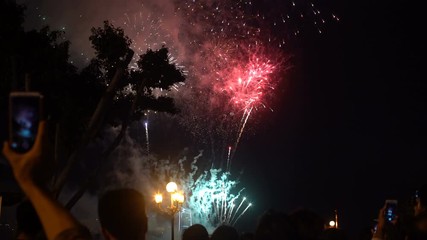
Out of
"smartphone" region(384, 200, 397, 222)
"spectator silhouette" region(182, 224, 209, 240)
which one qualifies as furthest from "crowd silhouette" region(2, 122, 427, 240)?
"smartphone" region(384, 200, 397, 222)

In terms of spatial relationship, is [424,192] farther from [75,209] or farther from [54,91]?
[75,209]

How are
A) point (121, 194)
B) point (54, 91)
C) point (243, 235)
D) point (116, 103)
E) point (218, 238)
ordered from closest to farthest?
1. point (121, 194)
2. point (218, 238)
3. point (243, 235)
4. point (54, 91)
5. point (116, 103)

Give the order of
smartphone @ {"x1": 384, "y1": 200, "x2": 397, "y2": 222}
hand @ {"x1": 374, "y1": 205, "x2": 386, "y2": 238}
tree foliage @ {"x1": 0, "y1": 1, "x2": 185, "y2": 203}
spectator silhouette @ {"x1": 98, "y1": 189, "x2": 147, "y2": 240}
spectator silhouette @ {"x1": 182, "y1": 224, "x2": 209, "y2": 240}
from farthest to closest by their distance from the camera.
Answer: tree foliage @ {"x1": 0, "y1": 1, "x2": 185, "y2": 203}, smartphone @ {"x1": 384, "y1": 200, "x2": 397, "y2": 222}, hand @ {"x1": 374, "y1": 205, "x2": 386, "y2": 238}, spectator silhouette @ {"x1": 182, "y1": 224, "x2": 209, "y2": 240}, spectator silhouette @ {"x1": 98, "y1": 189, "x2": 147, "y2": 240}

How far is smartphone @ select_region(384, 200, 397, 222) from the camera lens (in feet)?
18.3

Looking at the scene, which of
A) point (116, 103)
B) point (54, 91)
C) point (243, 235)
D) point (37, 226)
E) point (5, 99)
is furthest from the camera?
point (116, 103)

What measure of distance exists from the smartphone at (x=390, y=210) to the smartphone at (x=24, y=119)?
4.20 meters

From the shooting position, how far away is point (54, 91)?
13945mm

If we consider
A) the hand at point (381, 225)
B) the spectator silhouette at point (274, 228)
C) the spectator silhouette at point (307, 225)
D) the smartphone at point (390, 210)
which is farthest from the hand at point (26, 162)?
the smartphone at point (390, 210)

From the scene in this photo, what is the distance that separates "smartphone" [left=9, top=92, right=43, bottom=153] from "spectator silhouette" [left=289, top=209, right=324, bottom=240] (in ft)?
7.41

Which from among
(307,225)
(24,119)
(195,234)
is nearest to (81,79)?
(195,234)

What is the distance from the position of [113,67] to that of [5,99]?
323cm

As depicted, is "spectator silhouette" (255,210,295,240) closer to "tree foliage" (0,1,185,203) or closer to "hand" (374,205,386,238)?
"hand" (374,205,386,238)

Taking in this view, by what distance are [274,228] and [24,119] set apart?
2005mm

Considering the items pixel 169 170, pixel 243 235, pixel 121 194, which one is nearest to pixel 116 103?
pixel 243 235
